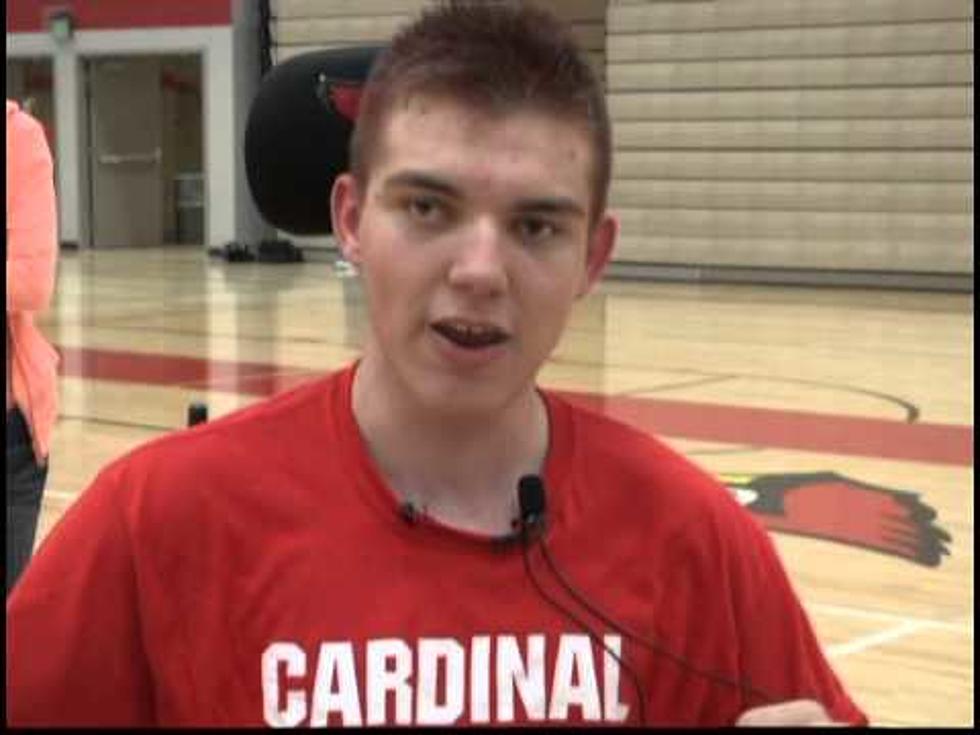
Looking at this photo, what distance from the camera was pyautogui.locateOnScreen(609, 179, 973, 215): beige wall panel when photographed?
1456 centimetres

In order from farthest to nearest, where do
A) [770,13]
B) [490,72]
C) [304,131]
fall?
1. [770,13]
2. [304,131]
3. [490,72]

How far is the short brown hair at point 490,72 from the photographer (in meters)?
1.27

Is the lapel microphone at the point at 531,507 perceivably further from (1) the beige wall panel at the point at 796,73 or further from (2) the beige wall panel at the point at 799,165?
(1) the beige wall panel at the point at 796,73

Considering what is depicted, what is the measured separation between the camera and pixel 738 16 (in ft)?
50.5

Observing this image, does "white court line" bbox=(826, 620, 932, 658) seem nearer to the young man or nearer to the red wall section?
the young man

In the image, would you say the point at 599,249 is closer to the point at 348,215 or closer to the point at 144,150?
the point at 348,215

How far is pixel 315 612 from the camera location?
1.26 metres

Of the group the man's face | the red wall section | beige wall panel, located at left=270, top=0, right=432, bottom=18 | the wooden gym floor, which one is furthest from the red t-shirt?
the red wall section

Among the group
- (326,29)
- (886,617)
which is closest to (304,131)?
(886,617)

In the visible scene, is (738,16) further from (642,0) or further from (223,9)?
(223,9)

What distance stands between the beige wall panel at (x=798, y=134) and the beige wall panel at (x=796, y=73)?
32 centimetres

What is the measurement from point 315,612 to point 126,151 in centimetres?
2031

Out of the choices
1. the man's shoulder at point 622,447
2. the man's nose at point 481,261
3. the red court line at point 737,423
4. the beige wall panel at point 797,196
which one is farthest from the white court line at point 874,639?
the beige wall panel at point 797,196

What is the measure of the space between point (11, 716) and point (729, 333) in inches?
414
